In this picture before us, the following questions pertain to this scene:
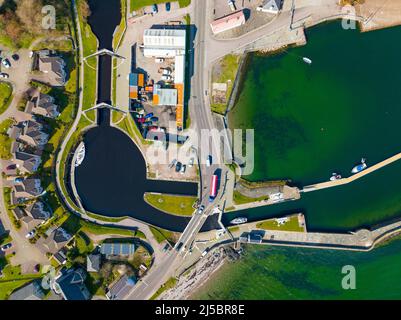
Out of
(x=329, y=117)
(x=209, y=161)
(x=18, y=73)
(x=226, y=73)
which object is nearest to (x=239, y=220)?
(x=209, y=161)

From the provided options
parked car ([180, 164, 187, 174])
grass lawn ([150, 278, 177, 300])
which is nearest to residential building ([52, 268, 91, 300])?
grass lawn ([150, 278, 177, 300])

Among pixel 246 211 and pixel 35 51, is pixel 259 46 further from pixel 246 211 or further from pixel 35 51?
pixel 35 51

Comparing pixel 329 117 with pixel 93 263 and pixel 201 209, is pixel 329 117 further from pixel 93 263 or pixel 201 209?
pixel 93 263

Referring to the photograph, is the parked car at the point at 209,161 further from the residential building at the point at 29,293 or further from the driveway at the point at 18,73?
the residential building at the point at 29,293

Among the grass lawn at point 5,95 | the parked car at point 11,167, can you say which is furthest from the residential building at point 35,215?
the grass lawn at point 5,95

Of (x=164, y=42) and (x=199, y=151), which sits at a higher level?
(x=164, y=42)

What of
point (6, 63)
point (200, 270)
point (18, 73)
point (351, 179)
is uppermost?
point (6, 63)

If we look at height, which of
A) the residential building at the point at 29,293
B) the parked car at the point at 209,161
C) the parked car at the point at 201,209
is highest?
the parked car at the point at 209,161

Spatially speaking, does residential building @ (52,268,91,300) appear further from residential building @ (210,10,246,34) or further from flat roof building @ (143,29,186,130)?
residential building @ (210,10,246,34)
